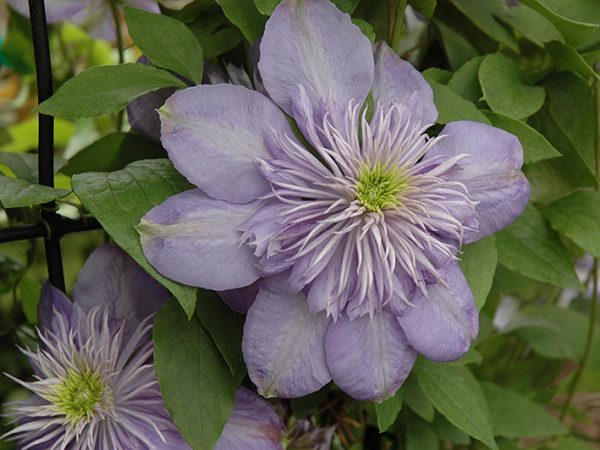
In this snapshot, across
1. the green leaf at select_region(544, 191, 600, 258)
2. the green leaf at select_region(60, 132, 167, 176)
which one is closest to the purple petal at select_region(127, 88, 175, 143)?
the green leaf at select_region(60, 132, 167, 176)

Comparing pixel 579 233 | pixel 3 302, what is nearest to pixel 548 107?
pixel 579 233

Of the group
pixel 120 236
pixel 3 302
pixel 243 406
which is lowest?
pixel 3 302

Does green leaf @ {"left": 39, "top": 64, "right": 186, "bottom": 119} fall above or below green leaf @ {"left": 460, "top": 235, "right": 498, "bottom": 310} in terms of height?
above

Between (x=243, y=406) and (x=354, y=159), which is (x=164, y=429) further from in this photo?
(x=354, y=159)

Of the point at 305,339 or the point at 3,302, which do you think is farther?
the point at 3,302

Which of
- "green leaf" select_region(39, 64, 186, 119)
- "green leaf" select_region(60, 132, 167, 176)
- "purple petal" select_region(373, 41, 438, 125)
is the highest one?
"green leaf" select_region(39, 64, 186, 119)

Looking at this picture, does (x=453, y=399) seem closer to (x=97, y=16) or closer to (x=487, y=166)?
(x=487, y=166)

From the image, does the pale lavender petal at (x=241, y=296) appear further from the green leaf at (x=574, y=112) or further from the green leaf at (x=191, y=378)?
the green leaf at (x=574, y=112)

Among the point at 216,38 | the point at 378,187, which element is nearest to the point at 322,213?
the point at 378,187

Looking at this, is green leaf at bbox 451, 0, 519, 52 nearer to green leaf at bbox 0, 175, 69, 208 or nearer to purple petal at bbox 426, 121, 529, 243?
purple petal at bbox 426, 121, 529, 243
